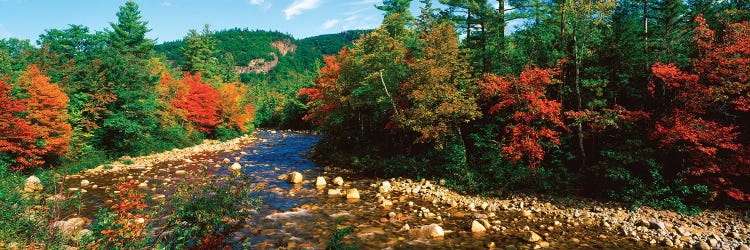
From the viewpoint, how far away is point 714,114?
48.7 ft

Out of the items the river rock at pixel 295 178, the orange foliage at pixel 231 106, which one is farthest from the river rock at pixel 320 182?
the orange foliage at pixel 231 106

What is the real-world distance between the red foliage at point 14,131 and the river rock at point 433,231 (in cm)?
2004

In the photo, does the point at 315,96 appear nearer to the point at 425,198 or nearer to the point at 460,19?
the point at 460,19

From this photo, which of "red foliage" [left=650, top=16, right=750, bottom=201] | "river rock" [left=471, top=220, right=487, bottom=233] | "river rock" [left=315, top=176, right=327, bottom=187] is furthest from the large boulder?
"red foliage" [left=650, top=16, right=750, bottom=201]

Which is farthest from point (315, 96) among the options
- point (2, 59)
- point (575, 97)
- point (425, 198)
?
point (2, 59)

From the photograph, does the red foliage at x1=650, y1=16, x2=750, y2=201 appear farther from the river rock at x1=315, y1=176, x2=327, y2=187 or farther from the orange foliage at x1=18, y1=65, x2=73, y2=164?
the orange foliage at x1=18, y1=65, x2=73, y2=164

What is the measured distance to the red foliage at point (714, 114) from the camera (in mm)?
13391

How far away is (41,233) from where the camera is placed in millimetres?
7273

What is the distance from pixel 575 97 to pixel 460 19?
8.72 m

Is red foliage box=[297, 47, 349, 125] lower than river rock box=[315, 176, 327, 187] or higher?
higher

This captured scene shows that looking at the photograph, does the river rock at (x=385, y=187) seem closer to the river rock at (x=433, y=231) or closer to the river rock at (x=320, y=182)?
the river rock at (x=320, y=182)

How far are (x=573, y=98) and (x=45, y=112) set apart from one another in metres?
27.9

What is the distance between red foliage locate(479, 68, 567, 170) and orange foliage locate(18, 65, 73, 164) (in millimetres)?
22565

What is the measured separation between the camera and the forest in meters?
14.3
